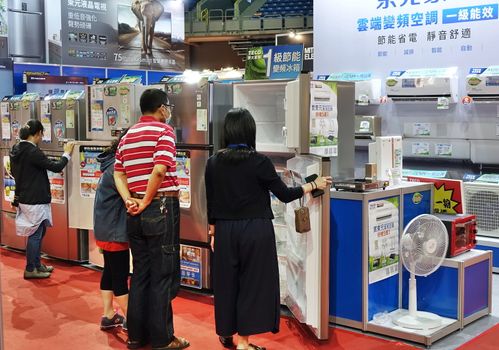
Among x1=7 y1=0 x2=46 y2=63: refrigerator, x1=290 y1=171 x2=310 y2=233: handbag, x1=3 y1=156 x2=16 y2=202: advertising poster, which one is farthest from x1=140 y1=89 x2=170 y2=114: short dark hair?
x1=7 y1=0 x2=46 y2=63: refrigerator

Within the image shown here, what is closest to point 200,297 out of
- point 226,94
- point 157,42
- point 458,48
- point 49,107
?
point 226,94

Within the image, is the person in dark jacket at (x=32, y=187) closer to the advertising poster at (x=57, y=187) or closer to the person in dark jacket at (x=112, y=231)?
the advertising poster at (x=57, y=187)

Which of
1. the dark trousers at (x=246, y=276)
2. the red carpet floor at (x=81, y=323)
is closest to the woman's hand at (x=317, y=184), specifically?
the dark trousers at (x=246, y=276)

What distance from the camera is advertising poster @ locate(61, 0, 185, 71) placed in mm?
11570

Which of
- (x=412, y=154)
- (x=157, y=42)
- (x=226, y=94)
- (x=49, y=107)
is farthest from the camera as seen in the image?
(x=157, y=42)

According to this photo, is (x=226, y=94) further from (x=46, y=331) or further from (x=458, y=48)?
(x=458, y=48)

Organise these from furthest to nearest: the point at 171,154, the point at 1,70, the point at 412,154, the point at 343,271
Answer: the point at 1,70 → the point at 412,154 → the point at 343,271 → the point at 171,154

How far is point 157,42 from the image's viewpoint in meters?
13.3

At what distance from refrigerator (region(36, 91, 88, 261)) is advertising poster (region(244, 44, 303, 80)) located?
83.6 inches

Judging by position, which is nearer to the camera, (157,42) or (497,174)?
(497,174)

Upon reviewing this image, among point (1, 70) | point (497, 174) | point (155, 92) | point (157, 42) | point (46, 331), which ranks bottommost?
point (46, 331)

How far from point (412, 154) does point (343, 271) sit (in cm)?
315

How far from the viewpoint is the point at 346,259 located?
15.0ft

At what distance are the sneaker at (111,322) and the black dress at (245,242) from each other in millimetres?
1096
